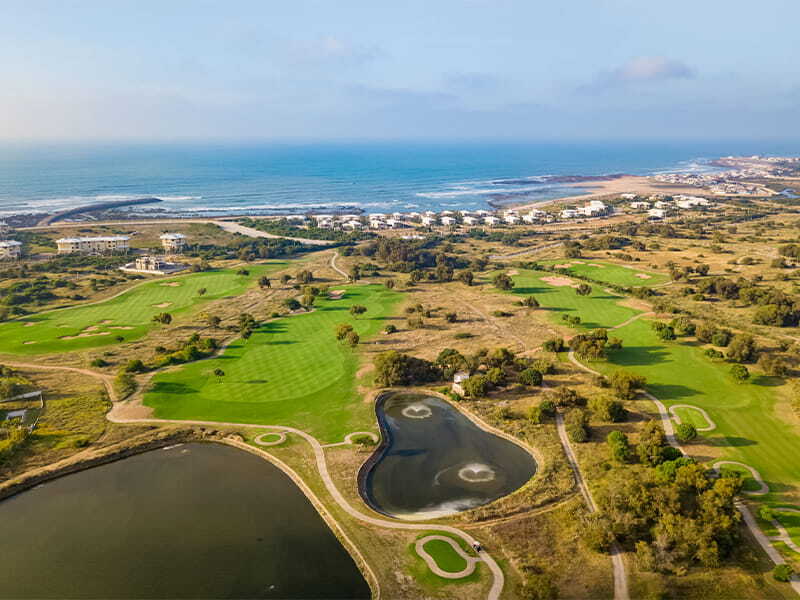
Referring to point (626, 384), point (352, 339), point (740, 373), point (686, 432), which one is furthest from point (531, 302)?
point (686, 432)

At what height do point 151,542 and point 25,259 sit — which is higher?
point 25,259

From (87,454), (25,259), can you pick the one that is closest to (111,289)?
(25,259)

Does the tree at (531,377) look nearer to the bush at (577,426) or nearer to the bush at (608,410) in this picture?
the bush at (608,410)

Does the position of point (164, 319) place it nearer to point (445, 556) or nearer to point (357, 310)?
point (357, 310)

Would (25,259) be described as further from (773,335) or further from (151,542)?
(773,335)

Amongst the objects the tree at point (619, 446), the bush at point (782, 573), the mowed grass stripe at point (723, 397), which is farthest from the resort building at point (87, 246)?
the bush at point (782, 573)

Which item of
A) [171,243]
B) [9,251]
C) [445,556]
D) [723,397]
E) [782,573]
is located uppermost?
[171,243]

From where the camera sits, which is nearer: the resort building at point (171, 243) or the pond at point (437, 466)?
the pond at point (437, 466)
